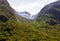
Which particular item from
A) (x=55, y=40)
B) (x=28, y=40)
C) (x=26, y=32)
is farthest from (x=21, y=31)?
(x=55, y=40)

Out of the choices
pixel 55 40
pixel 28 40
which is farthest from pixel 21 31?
pixel 55 40

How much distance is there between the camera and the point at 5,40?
77.0m

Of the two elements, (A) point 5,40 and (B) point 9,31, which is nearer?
(A) point 5,40

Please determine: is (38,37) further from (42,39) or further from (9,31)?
(9,31)

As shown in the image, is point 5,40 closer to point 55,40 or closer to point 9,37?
point 9,37

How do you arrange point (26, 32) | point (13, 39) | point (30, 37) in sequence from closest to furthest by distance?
point (13, 39) < point (30, 37) < point (26, 32)

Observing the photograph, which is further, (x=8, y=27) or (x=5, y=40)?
(x=8, y=27)

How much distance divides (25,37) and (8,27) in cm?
992

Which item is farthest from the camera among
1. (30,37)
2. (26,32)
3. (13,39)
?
(26,32)

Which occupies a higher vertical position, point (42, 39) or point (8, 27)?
point (8, 27)

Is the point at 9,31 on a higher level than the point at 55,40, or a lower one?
higher

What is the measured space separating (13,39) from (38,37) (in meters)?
12.7

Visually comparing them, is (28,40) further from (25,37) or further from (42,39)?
(42,39)

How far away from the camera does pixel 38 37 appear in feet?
275
